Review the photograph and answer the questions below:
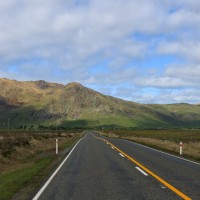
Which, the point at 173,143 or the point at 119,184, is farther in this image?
the point at 173,143

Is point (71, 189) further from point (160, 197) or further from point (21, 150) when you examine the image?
point (21, 150)

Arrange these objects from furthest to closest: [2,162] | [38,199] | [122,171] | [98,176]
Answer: [2,162] → [122,171] → [98,176] → [38,199]

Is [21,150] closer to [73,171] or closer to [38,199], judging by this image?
[73,171]

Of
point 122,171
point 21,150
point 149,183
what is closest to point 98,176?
point 122,171

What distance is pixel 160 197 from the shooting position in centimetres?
1028

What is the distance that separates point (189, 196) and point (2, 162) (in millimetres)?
19726

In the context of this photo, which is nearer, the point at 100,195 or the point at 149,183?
the point at 100,195

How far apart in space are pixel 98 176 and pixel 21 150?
21541mm

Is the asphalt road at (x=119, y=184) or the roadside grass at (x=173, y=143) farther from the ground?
the roadside grass at (x=173, y=143)

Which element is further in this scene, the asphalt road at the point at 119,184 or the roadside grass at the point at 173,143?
the roadside grass at the point at 173,143

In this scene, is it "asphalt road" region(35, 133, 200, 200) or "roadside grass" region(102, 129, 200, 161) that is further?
"roadside grass" region(102, 129, 200, 161)

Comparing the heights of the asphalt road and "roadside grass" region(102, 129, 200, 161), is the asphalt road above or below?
below

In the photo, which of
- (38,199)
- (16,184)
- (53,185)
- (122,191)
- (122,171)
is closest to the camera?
(38,199)

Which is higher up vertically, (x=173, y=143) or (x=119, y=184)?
(x=173, y=143)
